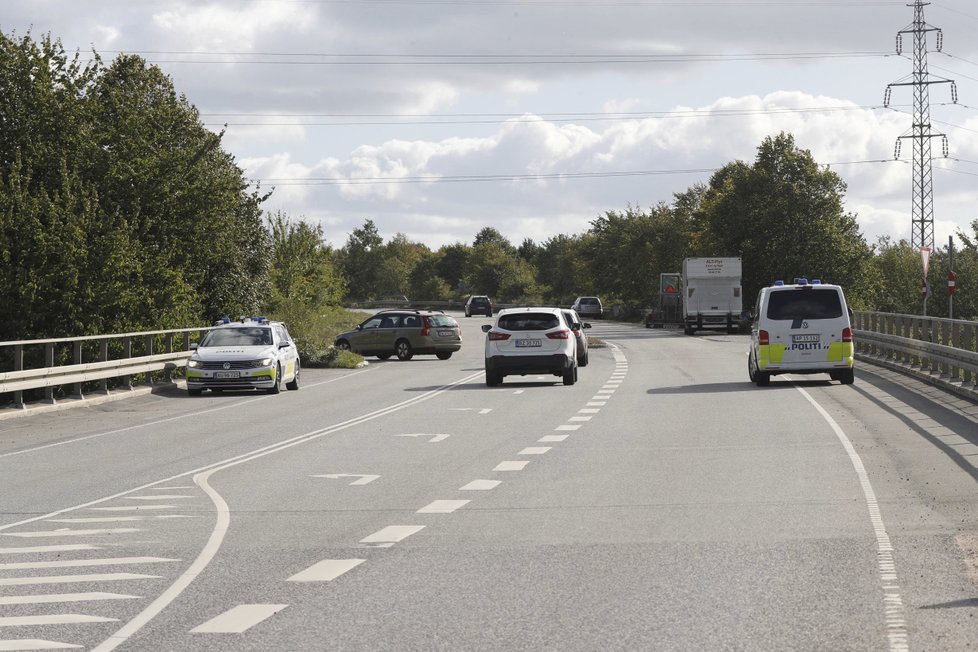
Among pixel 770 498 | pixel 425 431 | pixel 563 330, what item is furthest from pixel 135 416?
pixel 770 498

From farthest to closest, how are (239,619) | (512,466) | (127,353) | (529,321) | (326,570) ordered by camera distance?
(529,321), (127,353), (512,466), (326,570), (239,619)

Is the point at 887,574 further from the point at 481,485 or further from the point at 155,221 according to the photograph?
the point at 155,221

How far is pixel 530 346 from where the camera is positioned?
101ft

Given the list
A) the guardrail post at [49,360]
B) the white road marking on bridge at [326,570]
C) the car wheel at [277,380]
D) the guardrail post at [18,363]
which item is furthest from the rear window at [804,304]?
the white road marking on bridge at [326,570]

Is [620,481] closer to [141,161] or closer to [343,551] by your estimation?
[343,551]

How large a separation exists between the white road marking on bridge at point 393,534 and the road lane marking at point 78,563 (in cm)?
147

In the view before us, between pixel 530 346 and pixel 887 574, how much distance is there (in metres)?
22.2

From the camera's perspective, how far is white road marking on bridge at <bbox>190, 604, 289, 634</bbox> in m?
7.41

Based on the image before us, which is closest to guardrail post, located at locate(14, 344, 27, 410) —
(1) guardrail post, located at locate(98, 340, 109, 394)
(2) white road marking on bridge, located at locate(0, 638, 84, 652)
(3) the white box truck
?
(1) guardrail post, located at locate(98, 340, 109, 394)

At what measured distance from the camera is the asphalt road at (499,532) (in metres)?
7.44

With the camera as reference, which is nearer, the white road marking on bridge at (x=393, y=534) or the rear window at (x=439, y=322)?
the white road marking on bridge at (x=393, y=534)

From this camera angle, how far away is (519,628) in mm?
7348

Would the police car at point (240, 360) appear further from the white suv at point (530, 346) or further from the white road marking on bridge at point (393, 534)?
the white road marking on bridge at point (393, 534)

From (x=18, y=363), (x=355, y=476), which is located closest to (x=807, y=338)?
(x=18, y=363)
